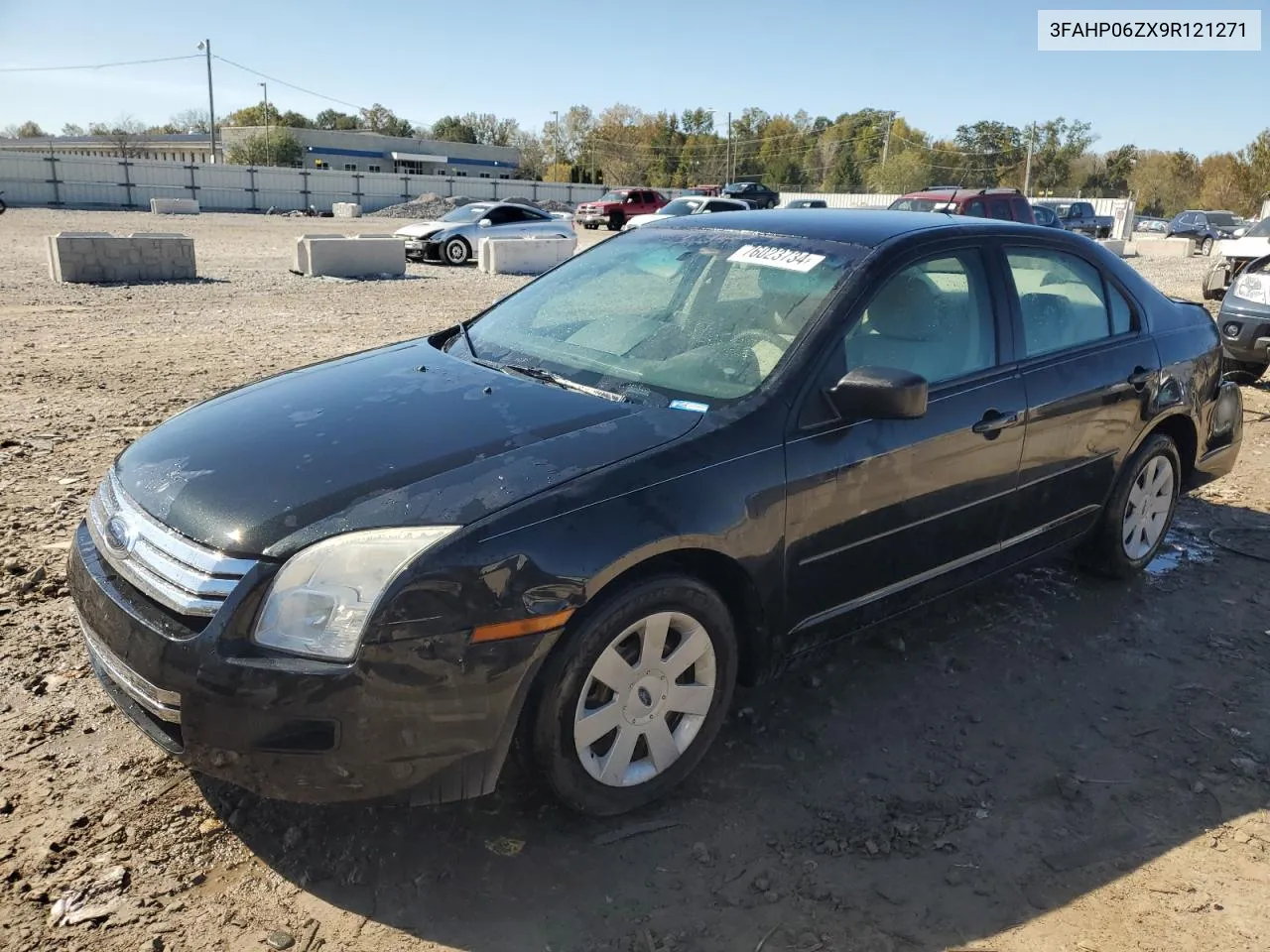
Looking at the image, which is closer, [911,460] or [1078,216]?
[911,460]

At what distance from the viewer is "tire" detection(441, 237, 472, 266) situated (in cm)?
2094

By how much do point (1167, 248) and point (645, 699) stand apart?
3741 cm

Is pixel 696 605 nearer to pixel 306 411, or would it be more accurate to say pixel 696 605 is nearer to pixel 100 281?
pixel 306 411

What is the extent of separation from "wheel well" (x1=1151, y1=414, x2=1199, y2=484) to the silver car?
59.1 ft

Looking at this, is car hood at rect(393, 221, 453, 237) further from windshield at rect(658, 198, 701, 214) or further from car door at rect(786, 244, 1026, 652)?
car door at rect(786, 244, 1026, 652)

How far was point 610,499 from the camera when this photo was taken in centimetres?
256

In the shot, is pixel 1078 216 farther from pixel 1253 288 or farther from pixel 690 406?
pixel 690 406

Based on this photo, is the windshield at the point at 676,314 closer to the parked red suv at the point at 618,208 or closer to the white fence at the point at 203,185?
the parked red suv at the point at 618,208

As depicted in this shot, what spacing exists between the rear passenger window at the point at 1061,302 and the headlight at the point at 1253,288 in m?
5.37

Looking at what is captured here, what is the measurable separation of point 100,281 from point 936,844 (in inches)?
603

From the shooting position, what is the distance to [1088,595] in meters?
4.57

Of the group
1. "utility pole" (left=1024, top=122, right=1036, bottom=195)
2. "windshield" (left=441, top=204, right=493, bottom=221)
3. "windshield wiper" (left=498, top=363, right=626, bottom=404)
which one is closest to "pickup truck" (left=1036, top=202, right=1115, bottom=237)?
"windshield" (left=441, top=204, right=493, bottom=221)

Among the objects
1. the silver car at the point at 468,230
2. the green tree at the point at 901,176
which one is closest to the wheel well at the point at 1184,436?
the silver car at the point at 468,230

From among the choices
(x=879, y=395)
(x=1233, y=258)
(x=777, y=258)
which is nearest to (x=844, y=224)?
(x=777, y=258)
